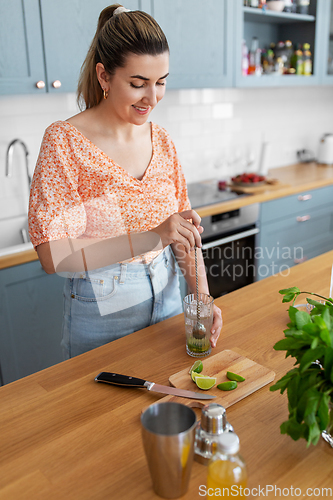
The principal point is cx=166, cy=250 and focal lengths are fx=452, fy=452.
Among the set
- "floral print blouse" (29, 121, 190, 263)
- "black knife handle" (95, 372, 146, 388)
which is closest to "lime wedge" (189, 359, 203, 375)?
"black knife handle" (95, 372, 146, 388)

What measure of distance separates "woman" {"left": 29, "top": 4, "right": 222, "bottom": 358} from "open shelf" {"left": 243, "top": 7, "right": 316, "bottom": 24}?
6.06ft

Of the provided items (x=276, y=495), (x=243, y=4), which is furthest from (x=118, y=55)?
(x=243, y=4)

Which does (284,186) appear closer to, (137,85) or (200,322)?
(137,85)

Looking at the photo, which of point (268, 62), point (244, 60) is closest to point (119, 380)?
point (244, 60)

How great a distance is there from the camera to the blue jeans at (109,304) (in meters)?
1.35

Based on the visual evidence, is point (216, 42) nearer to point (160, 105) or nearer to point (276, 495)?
point (160, 105)

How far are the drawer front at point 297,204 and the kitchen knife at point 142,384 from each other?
2.11m

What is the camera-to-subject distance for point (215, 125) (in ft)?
10.6

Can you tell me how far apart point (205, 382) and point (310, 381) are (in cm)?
29

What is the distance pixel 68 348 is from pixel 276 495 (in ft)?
2.78

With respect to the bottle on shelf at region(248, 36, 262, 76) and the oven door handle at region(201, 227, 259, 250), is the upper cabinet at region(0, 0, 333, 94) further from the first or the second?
the oven door handle at region(201, 227, 259, 250)

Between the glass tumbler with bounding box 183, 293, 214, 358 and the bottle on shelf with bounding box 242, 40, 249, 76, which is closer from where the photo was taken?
the glass tumbler with bounding box 183, 293, 214, 358

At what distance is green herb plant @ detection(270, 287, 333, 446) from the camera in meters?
0.66

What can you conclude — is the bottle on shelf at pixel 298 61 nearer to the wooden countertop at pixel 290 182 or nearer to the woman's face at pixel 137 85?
the wooden countertop at pixel 290 182
